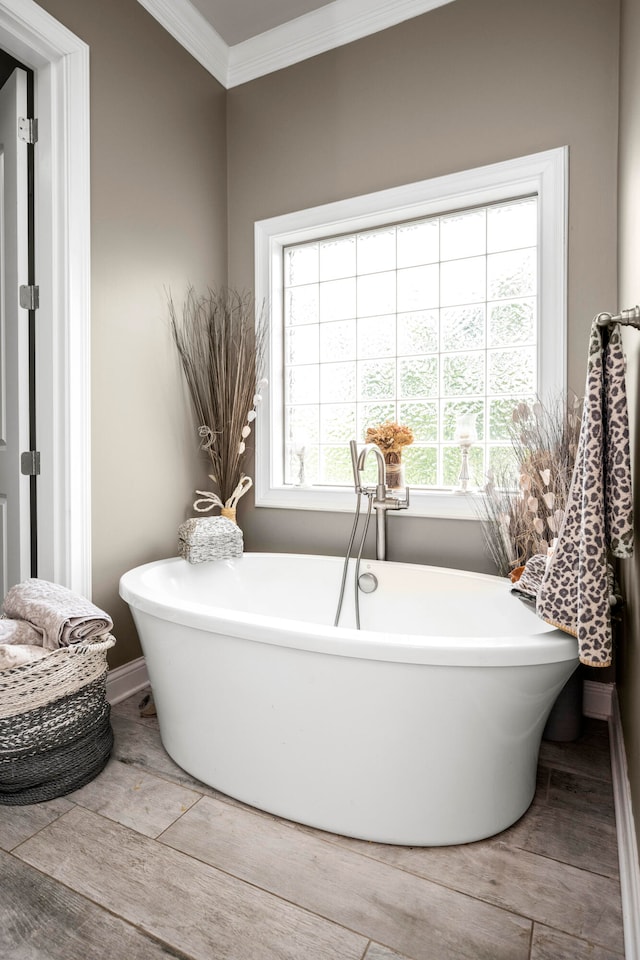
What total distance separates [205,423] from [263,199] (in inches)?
47.7

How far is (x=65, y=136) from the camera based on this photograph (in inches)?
79.0

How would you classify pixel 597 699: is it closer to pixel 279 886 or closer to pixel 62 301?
pixel 279 886

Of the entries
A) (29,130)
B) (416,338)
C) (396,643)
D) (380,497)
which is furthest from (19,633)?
(416,338)

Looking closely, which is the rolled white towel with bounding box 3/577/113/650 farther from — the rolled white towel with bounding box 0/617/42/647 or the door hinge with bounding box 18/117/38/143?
the door hinge with bounding box 18/117/38/143

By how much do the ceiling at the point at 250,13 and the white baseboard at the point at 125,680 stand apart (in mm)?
3036

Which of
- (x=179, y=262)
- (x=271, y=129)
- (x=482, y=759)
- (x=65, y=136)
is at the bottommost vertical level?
(x=482, y=759)

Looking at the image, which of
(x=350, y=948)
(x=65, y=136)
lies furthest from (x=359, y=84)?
(x=350, y=948)

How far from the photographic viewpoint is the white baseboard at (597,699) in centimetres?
211

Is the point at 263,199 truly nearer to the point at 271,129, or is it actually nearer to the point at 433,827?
the point at 271,129

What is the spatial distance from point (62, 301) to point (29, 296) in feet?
0.49

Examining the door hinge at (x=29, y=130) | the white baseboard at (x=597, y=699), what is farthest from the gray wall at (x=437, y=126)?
the door hinge at (x=29, y=130)

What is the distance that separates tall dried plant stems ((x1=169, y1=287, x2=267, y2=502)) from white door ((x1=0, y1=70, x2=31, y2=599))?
2.24 feet

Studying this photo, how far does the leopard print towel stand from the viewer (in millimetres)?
1211

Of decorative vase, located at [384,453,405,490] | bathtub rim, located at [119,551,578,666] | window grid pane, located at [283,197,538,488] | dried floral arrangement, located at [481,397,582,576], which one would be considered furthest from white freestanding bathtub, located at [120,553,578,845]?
window grid pane, located at [283,197,538,488]
